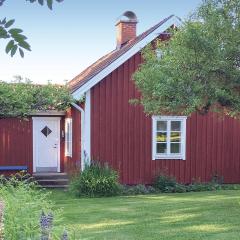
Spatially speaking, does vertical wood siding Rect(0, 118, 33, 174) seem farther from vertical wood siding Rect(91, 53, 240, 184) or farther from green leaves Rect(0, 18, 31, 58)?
green leaves Rect(0, 18, 31, 58)

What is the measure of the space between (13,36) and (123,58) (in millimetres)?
14542

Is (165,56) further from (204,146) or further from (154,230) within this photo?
(204,146)

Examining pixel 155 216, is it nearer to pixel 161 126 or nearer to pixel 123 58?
pixel 161 126

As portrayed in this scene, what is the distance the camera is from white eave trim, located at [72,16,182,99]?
16.7 m

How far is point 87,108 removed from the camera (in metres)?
17.2

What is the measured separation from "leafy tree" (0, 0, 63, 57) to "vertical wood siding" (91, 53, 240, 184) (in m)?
14.6

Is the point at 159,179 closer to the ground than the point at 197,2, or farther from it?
closer to the ground

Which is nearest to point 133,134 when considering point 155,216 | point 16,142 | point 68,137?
point 68,137

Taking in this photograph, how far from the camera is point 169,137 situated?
59.0 ft

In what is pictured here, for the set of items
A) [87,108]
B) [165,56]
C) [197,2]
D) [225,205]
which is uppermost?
[197,2]

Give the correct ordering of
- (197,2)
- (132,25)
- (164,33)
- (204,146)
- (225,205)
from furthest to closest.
Answer: 1. (132,25)
2. (204,146)
3. (164,33)
4. (225,205)
5. (197,2)

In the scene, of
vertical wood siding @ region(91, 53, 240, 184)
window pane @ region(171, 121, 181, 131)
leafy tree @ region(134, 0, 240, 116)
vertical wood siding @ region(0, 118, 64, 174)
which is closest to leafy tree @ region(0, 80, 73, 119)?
vertical wood siding @ region(91, 53, 240, 184)

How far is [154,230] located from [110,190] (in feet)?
19.7

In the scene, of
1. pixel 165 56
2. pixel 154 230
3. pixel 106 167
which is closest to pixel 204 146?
pixel 106 167
